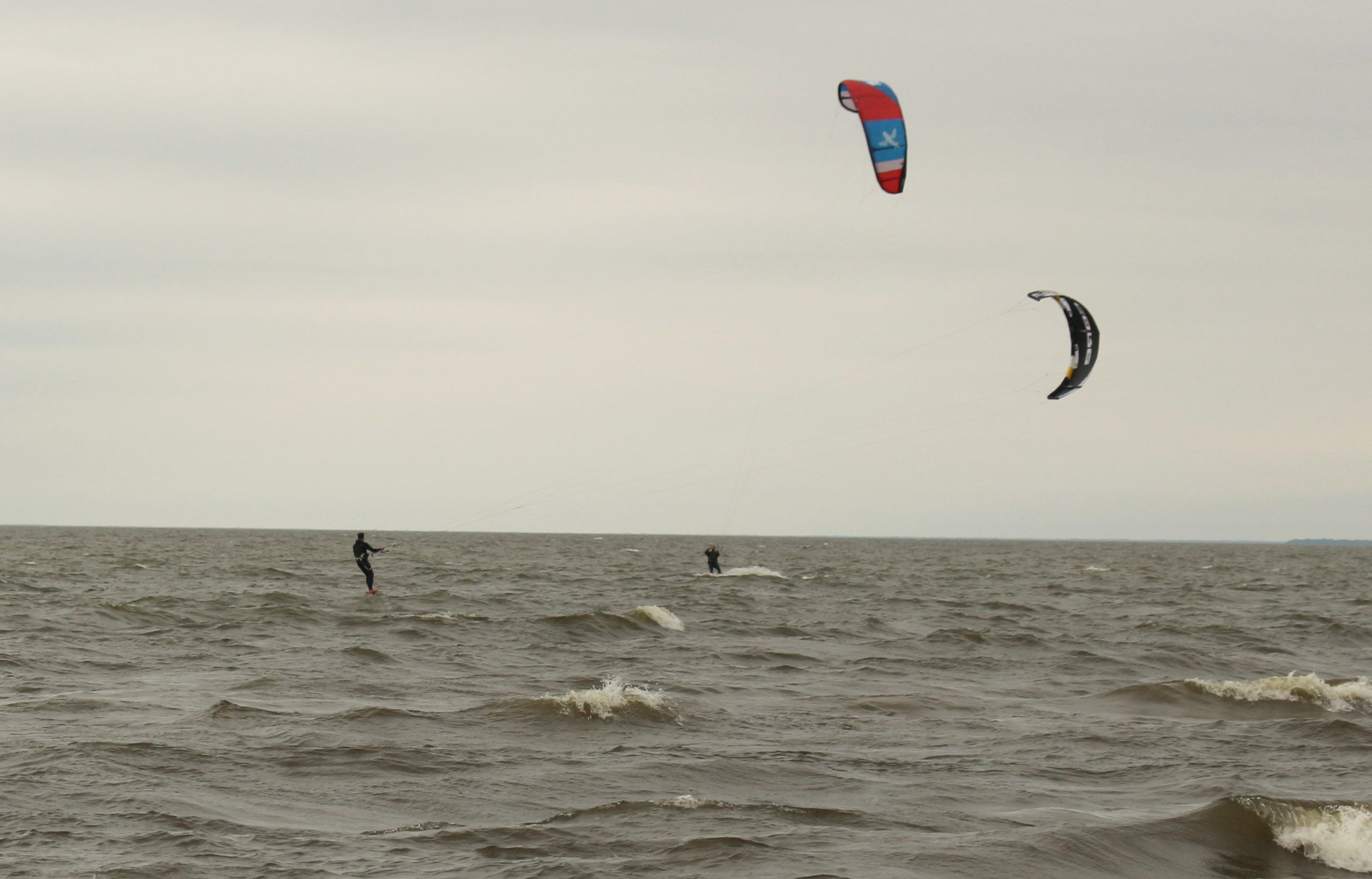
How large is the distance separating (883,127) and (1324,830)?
13.3 m

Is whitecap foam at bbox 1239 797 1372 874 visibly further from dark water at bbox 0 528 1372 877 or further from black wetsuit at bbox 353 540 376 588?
black wetsuit at bbox 353 540 376 588

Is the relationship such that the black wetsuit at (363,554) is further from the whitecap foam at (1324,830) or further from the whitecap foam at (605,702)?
the whitecap foam at (1324,830)

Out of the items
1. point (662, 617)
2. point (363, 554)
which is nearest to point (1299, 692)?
point (662, 617)

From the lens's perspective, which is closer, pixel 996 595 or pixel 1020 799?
pixel 1020 799

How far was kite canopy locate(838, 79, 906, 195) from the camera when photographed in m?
19.9

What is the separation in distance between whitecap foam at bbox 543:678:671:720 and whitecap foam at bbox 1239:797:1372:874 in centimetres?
660

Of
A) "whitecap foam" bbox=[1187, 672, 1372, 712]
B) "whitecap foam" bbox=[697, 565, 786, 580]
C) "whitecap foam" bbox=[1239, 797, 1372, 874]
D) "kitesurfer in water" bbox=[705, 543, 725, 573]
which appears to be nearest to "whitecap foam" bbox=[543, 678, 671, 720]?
"whitecap foam" bbox=[1239, 797, 1372, 874]

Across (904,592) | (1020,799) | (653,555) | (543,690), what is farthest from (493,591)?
(653,555)

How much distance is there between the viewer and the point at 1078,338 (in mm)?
20656

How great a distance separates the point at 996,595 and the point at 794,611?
1179cm

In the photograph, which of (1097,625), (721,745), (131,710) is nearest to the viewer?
(721,745)

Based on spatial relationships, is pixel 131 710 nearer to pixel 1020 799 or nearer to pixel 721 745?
pixel 721 745

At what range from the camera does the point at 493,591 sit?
118 feet

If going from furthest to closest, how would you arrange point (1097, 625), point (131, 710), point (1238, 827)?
point (1097, 625)
point (131, 710)
point (1238, 827)
